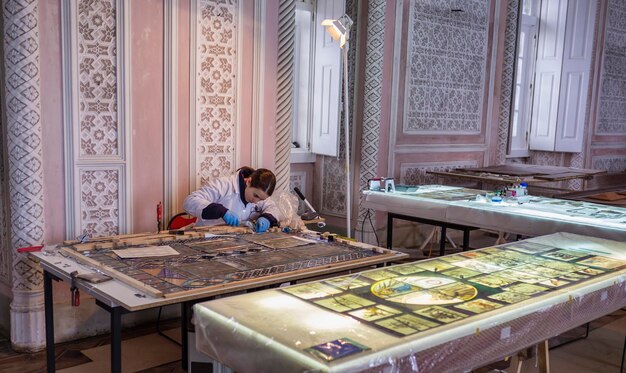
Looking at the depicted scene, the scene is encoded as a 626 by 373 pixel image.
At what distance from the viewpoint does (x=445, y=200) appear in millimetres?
4957

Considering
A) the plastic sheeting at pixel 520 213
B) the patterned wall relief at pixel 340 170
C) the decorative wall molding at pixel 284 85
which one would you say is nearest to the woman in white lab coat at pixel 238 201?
the decorative wall molding at pixel 284 85

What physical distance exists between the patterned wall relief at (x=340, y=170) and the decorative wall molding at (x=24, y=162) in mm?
3950

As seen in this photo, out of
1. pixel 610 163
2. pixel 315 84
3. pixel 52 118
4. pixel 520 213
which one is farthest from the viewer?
pixel 610 163

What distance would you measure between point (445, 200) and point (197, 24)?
2.31 m

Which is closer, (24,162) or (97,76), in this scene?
(24,162)

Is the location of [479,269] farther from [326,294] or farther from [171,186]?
[171,186]

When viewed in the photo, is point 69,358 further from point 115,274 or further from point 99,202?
point 115,274

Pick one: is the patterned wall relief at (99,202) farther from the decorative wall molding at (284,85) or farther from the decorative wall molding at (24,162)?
the decorative wall molding at (284,85)

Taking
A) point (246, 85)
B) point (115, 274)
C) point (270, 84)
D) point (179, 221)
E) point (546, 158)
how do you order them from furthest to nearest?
point (546, 158)
point (270, 84)
point (246, 85)
point (179, 221)
point (115, 274)

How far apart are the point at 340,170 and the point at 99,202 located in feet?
12.2

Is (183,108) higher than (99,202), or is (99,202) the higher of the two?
(183,108)

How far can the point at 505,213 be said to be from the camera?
4.38 m

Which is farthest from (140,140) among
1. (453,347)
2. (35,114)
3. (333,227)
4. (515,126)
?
(515,126)

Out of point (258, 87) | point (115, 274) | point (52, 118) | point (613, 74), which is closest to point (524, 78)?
point (613, 74)
